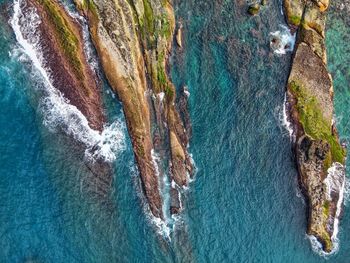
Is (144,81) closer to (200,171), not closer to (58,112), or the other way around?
(58,112)

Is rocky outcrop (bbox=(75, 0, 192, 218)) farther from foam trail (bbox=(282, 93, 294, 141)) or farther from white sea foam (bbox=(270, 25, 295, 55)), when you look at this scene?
white sea foam (bbox=(270, 25, 295, 55))

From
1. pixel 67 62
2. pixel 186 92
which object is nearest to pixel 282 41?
pixel 186 92

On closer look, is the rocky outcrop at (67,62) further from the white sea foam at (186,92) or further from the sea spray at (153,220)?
the white sea foam at (186,92)

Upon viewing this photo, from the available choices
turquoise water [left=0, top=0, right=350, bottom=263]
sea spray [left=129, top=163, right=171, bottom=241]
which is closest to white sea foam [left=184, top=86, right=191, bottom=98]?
turquoise water [left=0, top=0, right=350, bottom=263]

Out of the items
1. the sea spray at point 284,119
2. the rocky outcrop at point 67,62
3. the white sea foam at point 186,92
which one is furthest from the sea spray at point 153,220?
the sea spray at point 284,119

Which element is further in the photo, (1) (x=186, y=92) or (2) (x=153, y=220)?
(1) (x=186, y=92)

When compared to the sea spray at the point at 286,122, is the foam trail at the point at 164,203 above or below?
below
